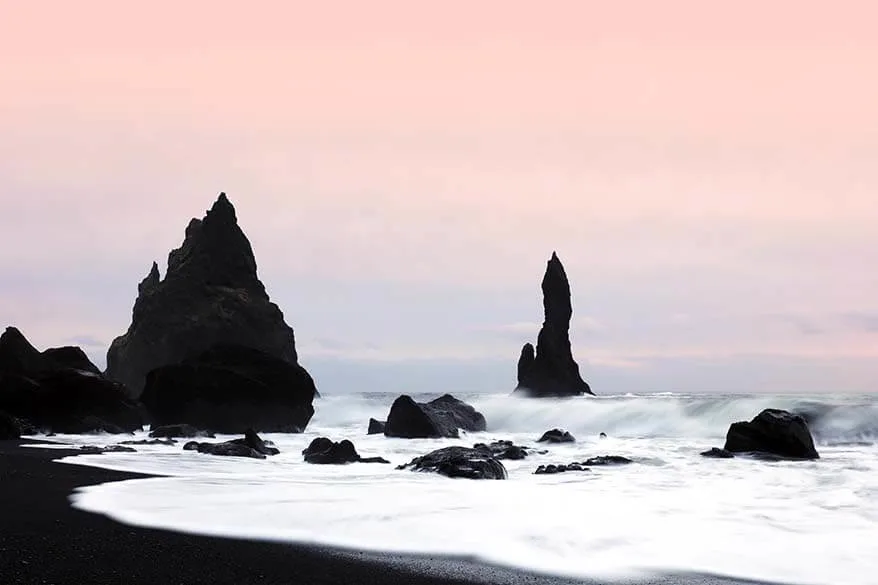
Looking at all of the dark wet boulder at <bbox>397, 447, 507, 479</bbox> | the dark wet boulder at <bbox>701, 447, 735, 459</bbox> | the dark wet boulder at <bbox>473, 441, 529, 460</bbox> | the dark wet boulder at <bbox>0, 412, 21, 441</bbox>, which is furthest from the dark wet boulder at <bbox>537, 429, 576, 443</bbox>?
the dark wet boulder at <bbox>0, 412, 21, 441</bbox>

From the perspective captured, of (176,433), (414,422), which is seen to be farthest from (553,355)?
(176,433)

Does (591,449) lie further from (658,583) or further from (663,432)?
(658,583)

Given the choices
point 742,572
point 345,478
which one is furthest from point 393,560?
point 345,478

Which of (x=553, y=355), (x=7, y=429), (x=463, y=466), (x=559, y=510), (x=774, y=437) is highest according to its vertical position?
(x=553, y=355)

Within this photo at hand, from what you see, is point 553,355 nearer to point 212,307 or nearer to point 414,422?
point 212,307

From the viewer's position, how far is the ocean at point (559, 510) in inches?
366

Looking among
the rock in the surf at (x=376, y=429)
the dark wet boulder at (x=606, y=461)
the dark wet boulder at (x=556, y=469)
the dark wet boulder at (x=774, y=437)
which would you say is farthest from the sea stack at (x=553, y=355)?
the dark wet boulder at (x=556, y=469)

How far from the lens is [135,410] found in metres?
37.4

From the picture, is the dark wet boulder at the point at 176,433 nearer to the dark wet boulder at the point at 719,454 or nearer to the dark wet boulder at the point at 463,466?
the dark wet boulder at the point at 463,466

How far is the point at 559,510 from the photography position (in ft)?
41.6

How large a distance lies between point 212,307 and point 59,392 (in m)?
13.2

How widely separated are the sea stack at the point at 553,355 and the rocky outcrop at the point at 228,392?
4268 centimetres

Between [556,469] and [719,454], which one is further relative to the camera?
[719,454]

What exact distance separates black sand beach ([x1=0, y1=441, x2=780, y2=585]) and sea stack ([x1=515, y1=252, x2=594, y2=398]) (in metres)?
71.1
